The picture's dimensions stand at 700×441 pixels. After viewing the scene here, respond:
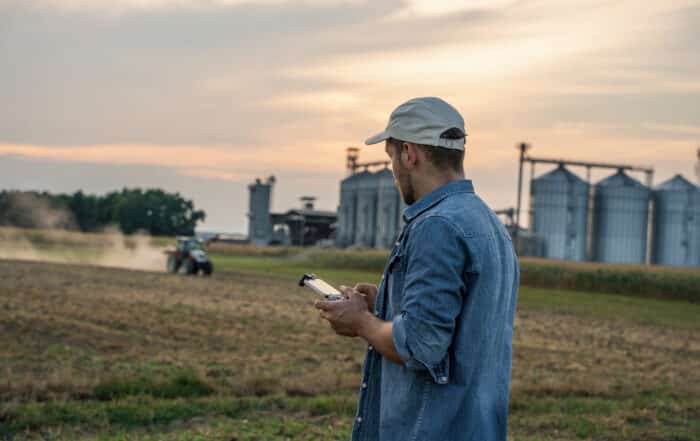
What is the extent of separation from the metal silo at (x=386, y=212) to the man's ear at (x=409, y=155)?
61.1 m

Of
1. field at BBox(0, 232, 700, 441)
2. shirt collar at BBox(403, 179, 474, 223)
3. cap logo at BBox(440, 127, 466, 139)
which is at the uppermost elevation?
cap logo at BBox(440, 127, 466, 139)

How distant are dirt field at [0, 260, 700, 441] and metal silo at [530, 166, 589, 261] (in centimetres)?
3393

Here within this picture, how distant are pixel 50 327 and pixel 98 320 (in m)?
1.89

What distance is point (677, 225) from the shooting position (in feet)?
185

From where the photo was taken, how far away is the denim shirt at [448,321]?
314 cm

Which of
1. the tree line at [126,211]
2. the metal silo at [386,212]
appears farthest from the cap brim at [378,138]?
the tree line at [126,211]

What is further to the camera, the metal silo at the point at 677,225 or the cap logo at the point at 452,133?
the metal silo at the point at 677,225

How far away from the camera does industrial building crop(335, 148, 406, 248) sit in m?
65.8

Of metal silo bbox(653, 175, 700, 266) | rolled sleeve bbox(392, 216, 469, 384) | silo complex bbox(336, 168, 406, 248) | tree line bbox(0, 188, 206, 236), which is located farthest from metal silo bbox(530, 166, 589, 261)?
tree line bbox(0, 188, 206, 236)

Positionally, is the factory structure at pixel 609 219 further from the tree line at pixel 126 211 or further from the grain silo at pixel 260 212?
the tree line at pixel 126 211

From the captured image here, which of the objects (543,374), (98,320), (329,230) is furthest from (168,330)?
(329,230)

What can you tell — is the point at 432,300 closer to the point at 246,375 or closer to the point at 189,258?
the point at 246,375

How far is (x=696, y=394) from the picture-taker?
11.8 meters

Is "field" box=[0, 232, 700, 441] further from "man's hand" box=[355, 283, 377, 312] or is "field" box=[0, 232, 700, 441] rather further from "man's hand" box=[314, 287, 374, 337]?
"man's hand" box=[314, 287, 374, 337]
